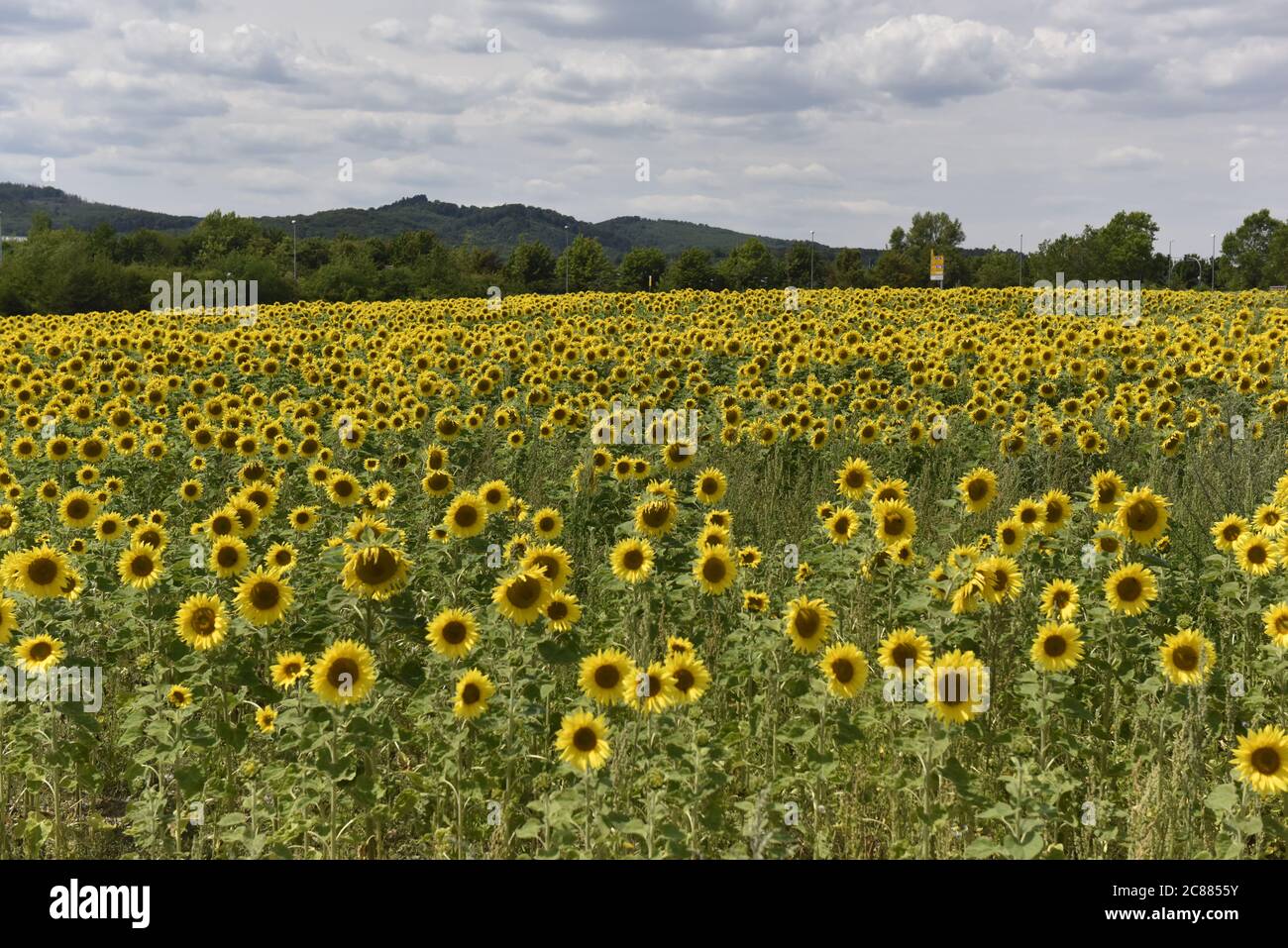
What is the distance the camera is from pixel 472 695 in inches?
181

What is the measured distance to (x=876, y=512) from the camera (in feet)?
20.3

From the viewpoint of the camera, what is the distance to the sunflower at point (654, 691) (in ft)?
13.9

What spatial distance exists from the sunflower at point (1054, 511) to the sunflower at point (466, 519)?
3.32 m

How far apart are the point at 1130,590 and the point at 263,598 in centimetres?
443

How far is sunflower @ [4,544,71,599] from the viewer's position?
5.52 m

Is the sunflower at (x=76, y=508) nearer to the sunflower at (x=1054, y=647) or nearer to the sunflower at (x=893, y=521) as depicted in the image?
the sunflower at (x=893, y=521)

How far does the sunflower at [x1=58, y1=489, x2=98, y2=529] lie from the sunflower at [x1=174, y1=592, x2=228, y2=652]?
2.31 meters

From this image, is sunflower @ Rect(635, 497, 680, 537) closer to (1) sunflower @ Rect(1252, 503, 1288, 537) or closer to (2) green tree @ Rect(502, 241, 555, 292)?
(1) sunflower @ Rect(1252, 503, 1288, 537)

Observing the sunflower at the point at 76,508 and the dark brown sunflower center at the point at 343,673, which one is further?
the sunflower at the point at 76,508

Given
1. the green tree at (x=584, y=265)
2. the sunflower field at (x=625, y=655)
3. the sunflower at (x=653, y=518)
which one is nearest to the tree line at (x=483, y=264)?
the green tree at (x=584, y=265)

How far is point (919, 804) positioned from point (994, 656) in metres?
1.60

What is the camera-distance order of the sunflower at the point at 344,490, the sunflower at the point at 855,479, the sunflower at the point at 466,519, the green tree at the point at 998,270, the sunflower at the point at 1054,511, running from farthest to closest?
1. the green tree at the point at 998,270
2. the sunflower at the point at 855,479
3. the sunflower at the point at 344,490
4. the sunflower at the point at 1054,511
5. the sunflower at the point at 466,519

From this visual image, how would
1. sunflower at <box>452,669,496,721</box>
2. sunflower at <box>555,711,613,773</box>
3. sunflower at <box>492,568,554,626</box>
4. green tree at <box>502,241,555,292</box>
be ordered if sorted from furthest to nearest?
green tree at <box>502,241,555,292</box> < sunflower at <box>492,568,554,626</box> < sunflower at <box>452,669,496,721</box> < sunflower at <box>555,711,613,773</box>

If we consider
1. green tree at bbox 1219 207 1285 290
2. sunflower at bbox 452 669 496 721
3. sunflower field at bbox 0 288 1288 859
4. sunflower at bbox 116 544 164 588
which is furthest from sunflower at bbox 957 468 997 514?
green tree at bbox 1219 207 1285 290
